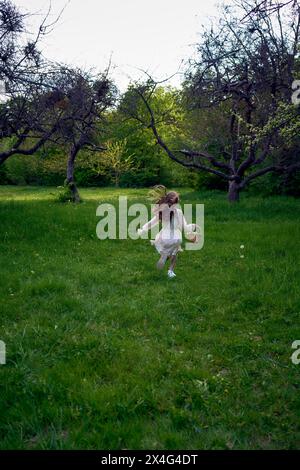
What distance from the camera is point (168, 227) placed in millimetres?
8297

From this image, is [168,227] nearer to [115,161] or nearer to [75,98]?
[75,98]

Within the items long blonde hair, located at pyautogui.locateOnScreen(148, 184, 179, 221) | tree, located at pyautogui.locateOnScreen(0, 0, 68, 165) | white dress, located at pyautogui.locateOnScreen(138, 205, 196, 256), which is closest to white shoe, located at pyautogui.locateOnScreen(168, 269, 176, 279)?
white dress, located at pyautogui.locateOnScreen(138, 205, 196, 256)

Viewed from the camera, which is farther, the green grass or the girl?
the girl

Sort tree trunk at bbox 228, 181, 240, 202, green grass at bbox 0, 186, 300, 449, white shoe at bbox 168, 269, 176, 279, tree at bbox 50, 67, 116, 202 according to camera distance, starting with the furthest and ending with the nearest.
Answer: tree trunk at bbox 228, 181, 240, 202, tree at bbox 50, 67, 116, 202, white shoe at bbox 168, 269, 176, 279, green grass at bbox 0, 186, 300, 449

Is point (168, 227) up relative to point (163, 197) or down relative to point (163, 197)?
down

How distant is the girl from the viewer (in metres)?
8.23

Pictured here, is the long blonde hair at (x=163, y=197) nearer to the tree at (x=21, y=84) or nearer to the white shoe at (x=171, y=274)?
the white shoe at (x=171, y=274)

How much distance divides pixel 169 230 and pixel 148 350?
3752 mm

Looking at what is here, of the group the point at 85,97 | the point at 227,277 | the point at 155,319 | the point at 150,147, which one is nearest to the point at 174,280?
the point at 227,277

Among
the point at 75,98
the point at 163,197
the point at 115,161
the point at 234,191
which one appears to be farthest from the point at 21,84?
the point at 115,161

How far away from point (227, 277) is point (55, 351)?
3.99m

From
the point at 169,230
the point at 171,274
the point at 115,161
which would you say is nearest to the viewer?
the point at 171,274

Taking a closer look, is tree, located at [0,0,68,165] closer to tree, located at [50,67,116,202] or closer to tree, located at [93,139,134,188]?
tree, located at [50,67,116,202]

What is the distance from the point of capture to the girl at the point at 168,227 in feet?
27.0
